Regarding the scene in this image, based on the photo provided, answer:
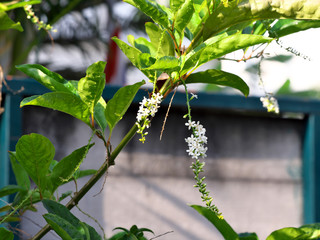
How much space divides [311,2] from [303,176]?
5.05ft

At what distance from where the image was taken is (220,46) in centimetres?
83

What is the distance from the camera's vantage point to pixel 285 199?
218 cm

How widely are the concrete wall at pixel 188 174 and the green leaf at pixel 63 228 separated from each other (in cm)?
91

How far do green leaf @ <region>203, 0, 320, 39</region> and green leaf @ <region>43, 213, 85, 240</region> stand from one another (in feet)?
1.55

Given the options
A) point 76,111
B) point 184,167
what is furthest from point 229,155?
point 76,111

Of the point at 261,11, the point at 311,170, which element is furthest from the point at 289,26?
the point at 311,170

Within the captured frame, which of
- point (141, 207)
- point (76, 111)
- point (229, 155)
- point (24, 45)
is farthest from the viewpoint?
point (24, 45)

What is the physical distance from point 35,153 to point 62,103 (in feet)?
0.44

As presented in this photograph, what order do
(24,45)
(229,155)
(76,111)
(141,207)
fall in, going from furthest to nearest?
(24,45) < (229,155) < (141,207) < (76,111)

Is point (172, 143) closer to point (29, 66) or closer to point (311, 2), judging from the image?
point (29, 66)

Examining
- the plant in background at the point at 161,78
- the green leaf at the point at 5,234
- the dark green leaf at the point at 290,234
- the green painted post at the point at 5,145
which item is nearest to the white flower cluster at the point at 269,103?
the plant in background at the point at 161,78

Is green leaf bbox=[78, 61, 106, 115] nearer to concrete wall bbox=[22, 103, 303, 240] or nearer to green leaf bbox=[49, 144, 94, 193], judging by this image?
green leaf bbox=[49, 144, 94, 193]

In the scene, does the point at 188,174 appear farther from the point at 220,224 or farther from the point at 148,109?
the point at 148,109

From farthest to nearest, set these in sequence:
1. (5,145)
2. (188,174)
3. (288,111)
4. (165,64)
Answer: (288,111)
(188,174)
(5,145)
(165,64)
